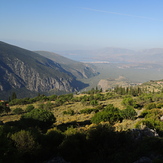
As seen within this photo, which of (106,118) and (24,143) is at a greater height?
(24,143)

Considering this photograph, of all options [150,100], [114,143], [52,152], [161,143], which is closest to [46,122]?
[52,152]

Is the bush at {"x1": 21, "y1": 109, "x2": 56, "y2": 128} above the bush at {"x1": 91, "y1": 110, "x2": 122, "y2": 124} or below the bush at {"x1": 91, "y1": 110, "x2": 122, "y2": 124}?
below

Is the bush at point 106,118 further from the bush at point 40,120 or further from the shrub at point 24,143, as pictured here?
the shrub at point 24,143

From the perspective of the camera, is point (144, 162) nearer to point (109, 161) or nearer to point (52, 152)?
point (109, 161)

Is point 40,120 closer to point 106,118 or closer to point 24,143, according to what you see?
point 106,118

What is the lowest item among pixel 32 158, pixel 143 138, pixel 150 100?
pixel 150 100

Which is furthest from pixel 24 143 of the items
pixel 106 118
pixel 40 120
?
pixel 40 120

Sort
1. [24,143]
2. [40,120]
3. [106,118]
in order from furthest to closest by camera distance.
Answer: [40,120], [106,118], [24,143]

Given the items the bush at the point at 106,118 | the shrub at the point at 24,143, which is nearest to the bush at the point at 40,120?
the bush at the point at 106,118

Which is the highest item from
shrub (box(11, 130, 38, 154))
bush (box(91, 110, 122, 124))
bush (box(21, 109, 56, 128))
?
shrub (box(11, 130, 38, 154))

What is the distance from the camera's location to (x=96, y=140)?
66.7ft

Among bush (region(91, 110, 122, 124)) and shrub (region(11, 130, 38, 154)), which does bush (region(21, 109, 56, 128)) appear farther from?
shrub (region(11, 130, 38, 154))

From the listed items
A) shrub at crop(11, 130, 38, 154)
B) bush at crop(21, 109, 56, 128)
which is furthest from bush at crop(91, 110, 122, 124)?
shrub at crop(11, 130, 38, 154)

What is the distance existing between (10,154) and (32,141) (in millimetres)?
3246
